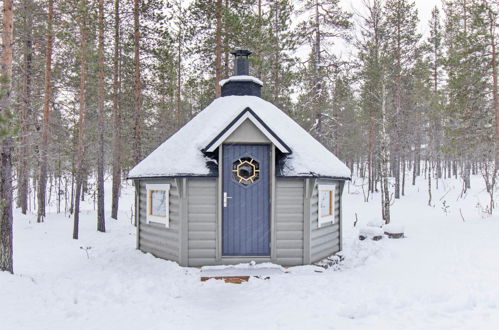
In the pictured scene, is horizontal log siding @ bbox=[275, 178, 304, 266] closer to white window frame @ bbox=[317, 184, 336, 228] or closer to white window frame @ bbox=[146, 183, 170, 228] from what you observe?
white window frame @ bbox=[317, 184, 336, 228]

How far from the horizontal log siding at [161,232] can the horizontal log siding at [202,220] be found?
0.38 metres

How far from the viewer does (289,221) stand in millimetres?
8734

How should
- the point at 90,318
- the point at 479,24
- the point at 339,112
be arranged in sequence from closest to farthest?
the point at 90,318 < the point at 479,24 < the point at 339,112

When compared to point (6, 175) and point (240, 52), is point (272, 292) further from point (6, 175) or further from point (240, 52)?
point (240, 52)

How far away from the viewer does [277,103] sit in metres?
18.2

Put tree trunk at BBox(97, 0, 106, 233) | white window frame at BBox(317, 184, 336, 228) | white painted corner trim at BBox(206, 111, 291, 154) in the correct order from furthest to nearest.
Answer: tree trunk at BBox(97, 0, 106, 233) < white window frame at BBox(317, 184, 336, 228) < white painted corner trim at BBox(206, 111, 291, 154)

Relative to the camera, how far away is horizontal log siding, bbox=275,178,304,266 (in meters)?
8.66

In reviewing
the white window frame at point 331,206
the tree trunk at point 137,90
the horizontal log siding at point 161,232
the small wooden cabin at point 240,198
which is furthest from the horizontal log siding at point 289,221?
the tree trunk at point 137,90

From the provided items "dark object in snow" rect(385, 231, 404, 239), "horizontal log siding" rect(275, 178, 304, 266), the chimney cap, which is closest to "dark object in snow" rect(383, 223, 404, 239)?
"dark object in snow" rect(385, 231, 404, 239)

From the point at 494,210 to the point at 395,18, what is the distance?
Result: 1225cm

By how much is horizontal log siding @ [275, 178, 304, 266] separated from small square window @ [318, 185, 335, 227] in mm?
789

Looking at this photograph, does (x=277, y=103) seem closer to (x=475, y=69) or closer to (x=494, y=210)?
(x=475, y=69)

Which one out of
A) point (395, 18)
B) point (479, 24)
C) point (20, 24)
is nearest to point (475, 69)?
point (479, 24)

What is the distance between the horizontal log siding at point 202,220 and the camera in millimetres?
8461
